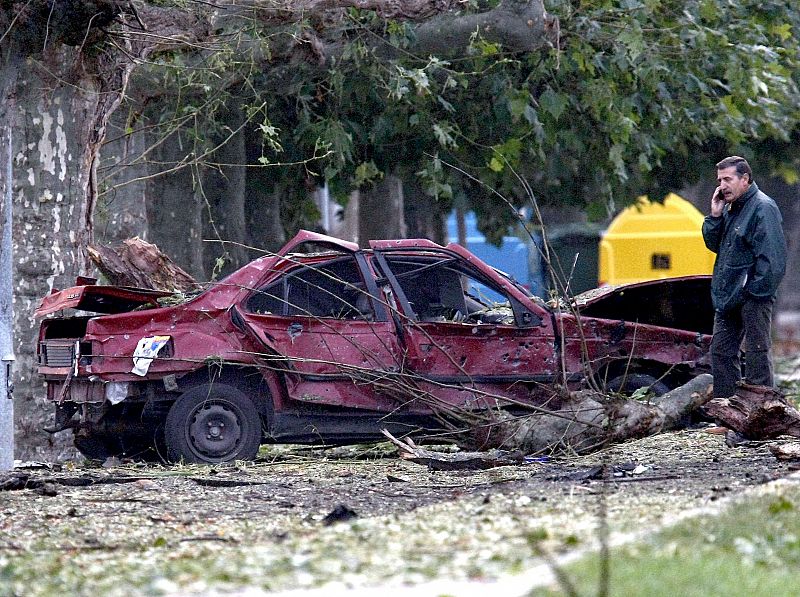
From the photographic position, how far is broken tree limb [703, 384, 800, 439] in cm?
1006

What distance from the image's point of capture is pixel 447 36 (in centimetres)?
1469

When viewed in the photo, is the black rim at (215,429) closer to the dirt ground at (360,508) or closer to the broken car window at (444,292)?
the dirt ground at (360,508)

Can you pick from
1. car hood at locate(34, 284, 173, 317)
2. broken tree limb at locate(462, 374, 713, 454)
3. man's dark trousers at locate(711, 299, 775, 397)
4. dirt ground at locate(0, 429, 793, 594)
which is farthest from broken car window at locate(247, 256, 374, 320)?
man's dark trousers at locate(711, 299, 775, 397)

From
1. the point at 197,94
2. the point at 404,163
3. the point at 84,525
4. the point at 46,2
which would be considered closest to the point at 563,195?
the point at 404,163

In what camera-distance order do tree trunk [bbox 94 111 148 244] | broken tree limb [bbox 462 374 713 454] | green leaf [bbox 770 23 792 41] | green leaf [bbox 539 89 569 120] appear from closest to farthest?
broken tree limb [bbox 462 374 713 454] → tree trunk [bbox 94 111 148 244] → green leaf [bbox 539 89 569 120] → green leaf [bbox 770 23 792 41]

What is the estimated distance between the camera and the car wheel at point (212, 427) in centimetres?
1067

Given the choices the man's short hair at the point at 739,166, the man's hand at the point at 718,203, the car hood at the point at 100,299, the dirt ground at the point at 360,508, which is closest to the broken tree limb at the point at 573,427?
the dirt ground at the point at 360,508

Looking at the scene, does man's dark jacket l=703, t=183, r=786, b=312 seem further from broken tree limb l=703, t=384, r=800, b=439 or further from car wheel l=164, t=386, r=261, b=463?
car wheel l=164, t=386, r=261, b=463

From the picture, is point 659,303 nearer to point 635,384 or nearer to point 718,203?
point 635,384

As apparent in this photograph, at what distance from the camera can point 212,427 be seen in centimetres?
1080

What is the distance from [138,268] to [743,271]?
4.62 meters

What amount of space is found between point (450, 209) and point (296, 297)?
1098 centimetres

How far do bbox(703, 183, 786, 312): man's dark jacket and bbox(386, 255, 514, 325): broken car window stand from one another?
1.64 meters

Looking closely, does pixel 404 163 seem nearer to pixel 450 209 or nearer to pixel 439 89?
pixel 439 89
